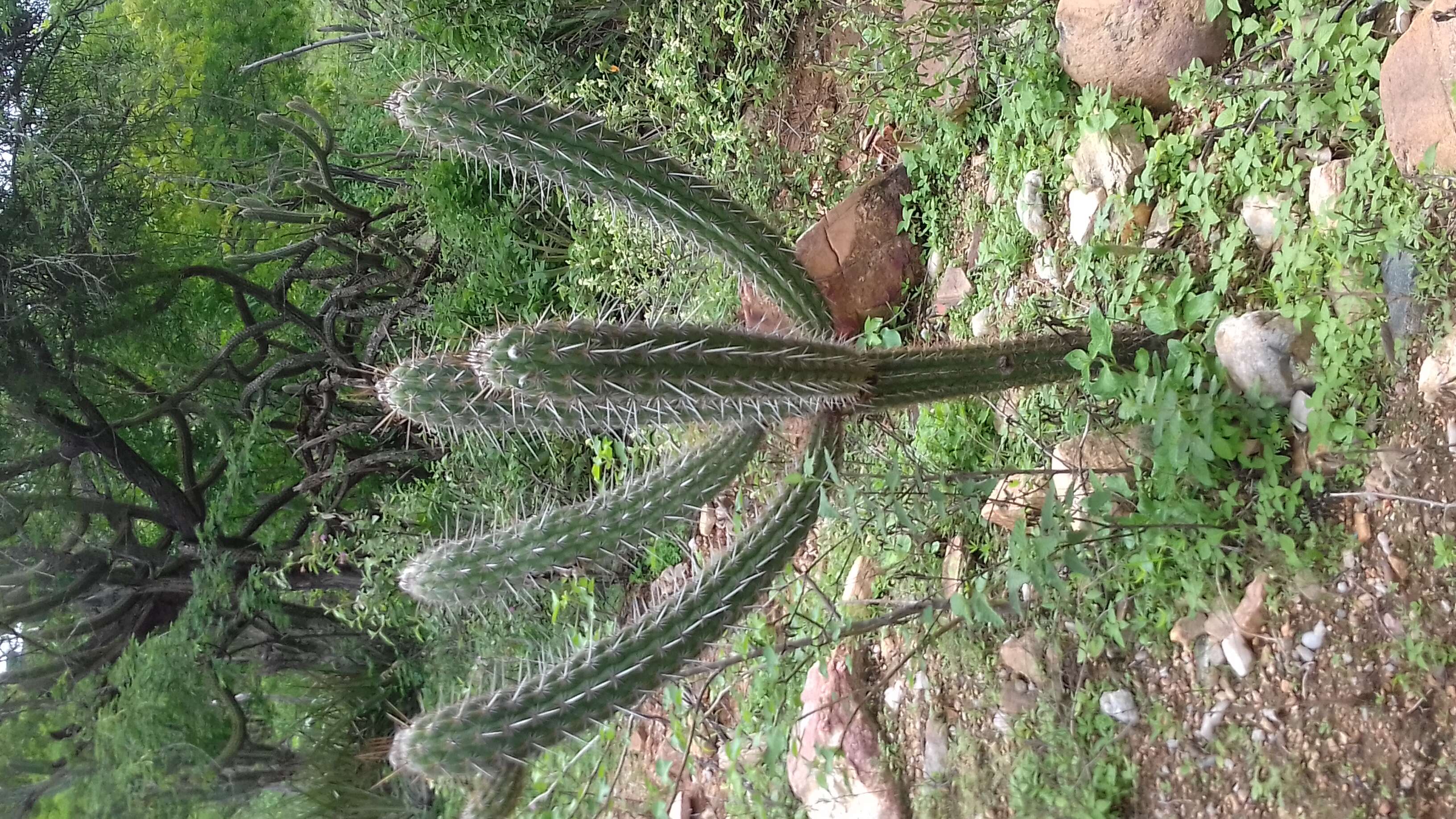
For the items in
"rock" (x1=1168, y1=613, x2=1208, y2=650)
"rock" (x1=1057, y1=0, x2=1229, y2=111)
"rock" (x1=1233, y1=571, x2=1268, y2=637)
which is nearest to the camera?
"rock" (x1=1233, y1=571, x2=1268, y2=637)

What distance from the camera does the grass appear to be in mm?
2141

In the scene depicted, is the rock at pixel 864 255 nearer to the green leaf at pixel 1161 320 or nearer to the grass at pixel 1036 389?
the grass at pixel 1036 389

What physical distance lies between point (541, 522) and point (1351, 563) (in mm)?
1957

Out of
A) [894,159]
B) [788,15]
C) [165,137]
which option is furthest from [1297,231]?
[165,137]

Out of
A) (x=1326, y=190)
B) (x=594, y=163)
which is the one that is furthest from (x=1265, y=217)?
(x=594, y=163)

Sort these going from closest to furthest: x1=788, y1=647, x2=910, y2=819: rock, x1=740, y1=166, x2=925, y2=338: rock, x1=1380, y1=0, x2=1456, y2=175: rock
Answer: x1=1380, y1=0, x2=1456, y2=175: rock, x1=788, y1=647, x2=910, y2=819: rock, x1=740, y1=166, x2=925, y2=338: rock

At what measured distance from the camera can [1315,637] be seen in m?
2.02

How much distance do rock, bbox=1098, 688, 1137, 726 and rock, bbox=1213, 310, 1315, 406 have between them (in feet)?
2.77

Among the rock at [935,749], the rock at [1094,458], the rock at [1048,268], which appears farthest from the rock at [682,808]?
the rock at [1048,268]

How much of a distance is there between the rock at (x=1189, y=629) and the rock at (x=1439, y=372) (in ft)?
2.29

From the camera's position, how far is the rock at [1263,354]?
217 centimetres

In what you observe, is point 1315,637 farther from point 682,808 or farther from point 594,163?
point 682,808

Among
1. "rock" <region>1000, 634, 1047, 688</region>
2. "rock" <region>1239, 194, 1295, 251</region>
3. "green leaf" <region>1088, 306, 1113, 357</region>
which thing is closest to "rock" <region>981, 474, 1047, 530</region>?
"rock" <region>1000, 634, 1047, 688</region>

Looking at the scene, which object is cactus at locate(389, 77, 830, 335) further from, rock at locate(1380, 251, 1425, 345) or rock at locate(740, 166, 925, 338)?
rock at locate(1380, 251, 1425, 345)
